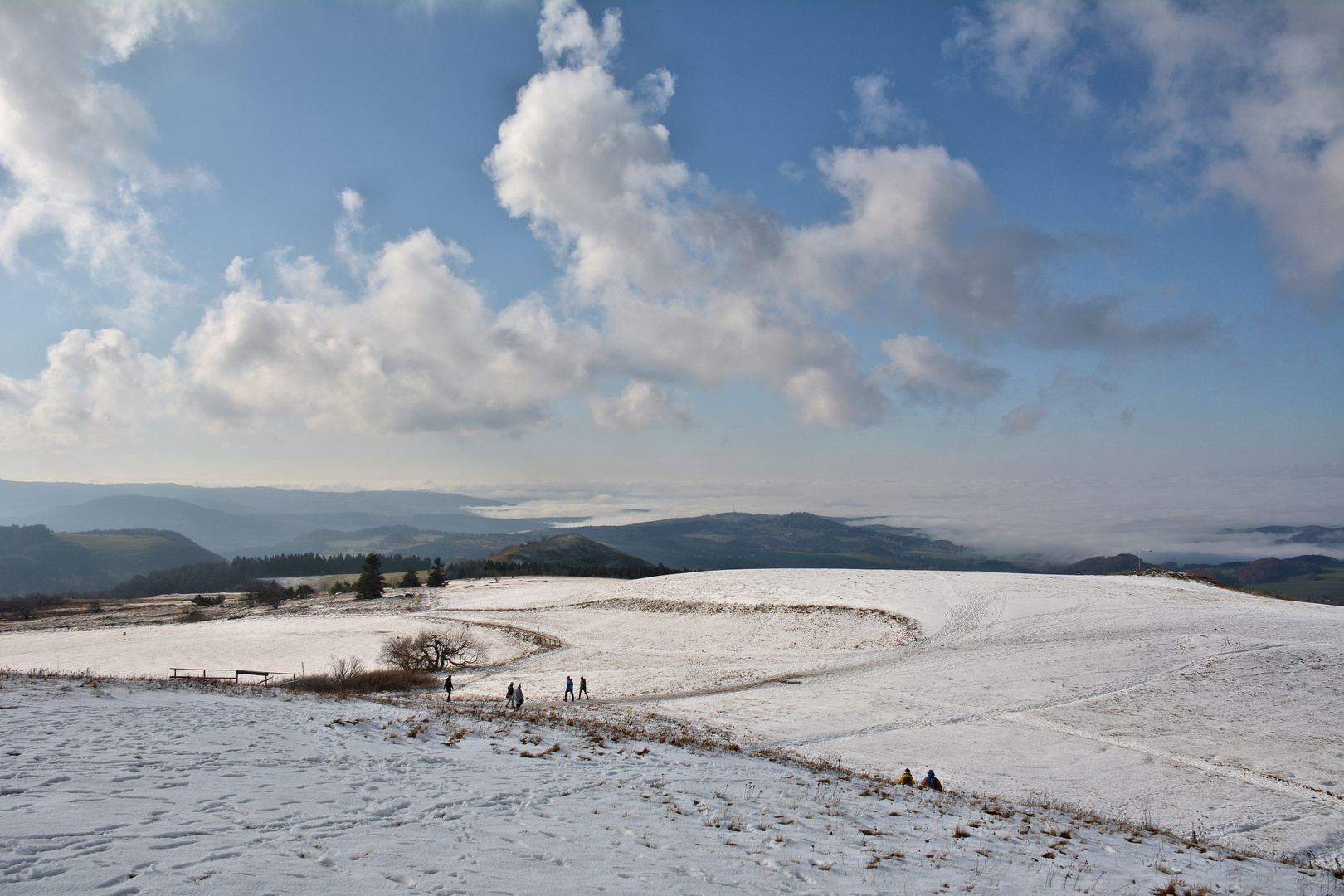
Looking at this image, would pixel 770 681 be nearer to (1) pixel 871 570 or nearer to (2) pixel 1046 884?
(2) pixel 1046 884

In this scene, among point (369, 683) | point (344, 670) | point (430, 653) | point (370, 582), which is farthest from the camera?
point (370, 582)

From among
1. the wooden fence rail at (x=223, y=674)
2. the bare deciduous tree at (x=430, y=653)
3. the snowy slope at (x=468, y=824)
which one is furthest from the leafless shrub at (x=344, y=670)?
the snowy slope at (x=468, y=824)

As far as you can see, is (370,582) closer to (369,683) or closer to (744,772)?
(369,683)

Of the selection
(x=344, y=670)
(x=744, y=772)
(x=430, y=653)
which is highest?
(x=744, y=772)

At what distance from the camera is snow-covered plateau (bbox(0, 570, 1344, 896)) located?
26.2 feet

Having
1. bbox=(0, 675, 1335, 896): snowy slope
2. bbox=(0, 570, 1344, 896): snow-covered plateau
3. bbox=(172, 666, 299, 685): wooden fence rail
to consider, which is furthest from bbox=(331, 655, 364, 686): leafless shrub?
bbox=(0, 675, 1335, 896): snowy slope

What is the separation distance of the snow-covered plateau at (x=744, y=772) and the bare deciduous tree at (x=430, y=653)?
15.2ft

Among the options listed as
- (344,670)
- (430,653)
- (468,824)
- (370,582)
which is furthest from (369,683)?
(370,582)

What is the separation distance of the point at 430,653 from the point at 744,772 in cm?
3508

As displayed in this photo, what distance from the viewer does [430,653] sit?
43.1 metres

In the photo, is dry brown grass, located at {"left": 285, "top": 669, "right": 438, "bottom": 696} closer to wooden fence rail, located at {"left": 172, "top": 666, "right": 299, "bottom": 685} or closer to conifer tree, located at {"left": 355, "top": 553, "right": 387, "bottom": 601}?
wooden fence rail, located at {"left": 172, "top": 666, "right": 299, "bottom": 685}

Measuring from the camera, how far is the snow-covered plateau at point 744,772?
26.2 feet

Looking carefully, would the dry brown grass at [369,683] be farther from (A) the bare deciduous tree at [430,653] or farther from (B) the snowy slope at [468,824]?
(B) the snowy slope at [468,824]

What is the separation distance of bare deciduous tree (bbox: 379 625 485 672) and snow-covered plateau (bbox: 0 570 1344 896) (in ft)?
15.2
